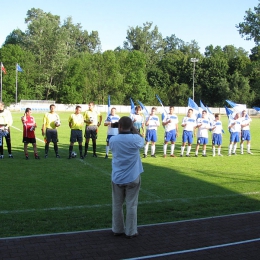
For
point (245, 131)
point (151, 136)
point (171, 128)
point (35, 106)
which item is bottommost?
point (151, 136)

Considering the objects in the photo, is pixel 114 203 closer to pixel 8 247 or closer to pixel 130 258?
pixel 130 258

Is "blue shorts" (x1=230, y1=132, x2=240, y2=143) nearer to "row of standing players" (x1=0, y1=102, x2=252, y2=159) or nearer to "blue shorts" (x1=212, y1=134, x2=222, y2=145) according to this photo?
"row of standing players" (x1=0, y1=102, x2=252, y2=159)

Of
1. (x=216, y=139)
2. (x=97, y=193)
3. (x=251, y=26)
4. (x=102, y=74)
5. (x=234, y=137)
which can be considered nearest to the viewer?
(x=97, y=193)

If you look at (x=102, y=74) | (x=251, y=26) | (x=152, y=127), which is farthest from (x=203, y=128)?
(x=102, y=74)

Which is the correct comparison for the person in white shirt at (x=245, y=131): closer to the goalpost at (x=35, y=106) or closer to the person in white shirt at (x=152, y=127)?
the person in white shirt at (x=152, y=127)

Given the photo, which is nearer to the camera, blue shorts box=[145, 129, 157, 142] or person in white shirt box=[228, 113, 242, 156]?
blue shorts box=[145, 129, 157, 142]

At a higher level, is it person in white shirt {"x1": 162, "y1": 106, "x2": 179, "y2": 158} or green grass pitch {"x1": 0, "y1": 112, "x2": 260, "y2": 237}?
person in white shirt {"x1": 162, "y1": 106, "x2": 179, "y2": 158}

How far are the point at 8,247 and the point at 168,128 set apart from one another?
36.4 feet

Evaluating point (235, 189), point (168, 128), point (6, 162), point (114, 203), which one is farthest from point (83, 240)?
point (168, 128)

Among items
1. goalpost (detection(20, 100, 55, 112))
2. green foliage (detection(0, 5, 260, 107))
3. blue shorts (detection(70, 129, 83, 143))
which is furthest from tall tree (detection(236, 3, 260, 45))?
blue shorts (detection(70, 129, 83, 143))

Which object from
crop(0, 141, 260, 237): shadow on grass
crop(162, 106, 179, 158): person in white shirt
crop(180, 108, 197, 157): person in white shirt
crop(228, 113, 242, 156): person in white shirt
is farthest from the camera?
crop(228, 113, 242, 156): person in white shirt

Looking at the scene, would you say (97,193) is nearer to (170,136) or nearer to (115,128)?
(115,128)

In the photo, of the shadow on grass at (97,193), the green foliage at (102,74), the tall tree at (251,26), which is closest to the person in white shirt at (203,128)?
the shadow on grass at (97,193)

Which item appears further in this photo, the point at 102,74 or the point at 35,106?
the point at 102,74
